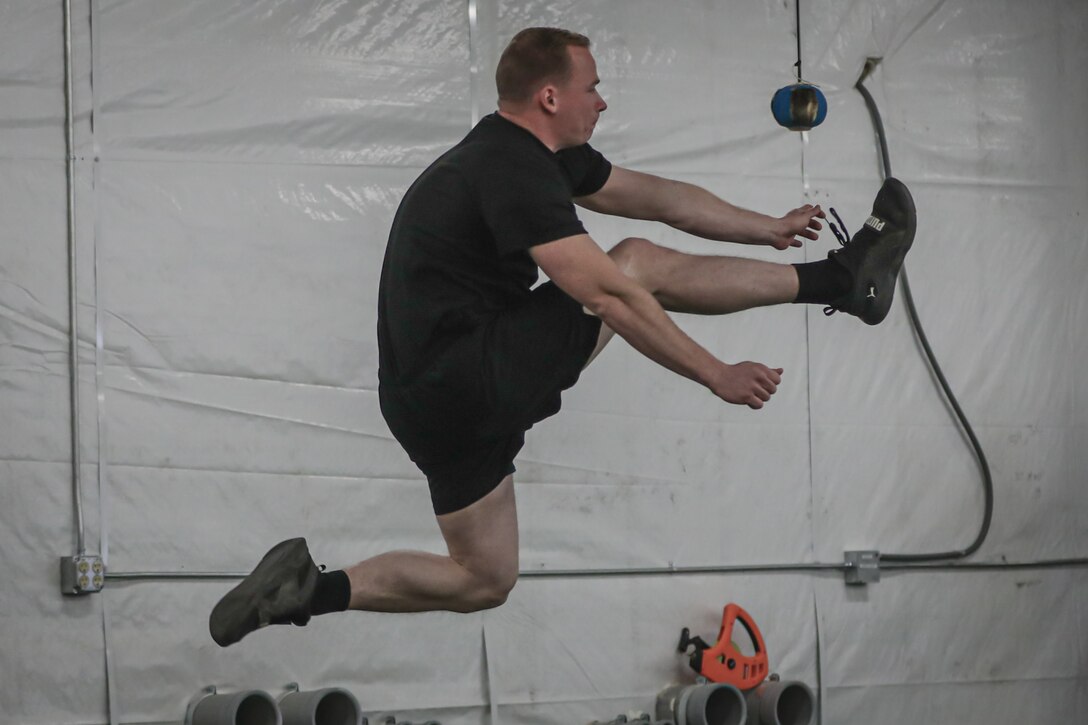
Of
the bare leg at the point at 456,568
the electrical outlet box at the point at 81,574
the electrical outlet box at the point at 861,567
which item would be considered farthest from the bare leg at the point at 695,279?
the electrical outlet box at the point at 861,567

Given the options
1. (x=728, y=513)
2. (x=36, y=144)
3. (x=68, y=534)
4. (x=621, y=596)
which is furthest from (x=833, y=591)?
(x=36, y=144)

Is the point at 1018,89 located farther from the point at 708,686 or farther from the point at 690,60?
A: the point at 708,686

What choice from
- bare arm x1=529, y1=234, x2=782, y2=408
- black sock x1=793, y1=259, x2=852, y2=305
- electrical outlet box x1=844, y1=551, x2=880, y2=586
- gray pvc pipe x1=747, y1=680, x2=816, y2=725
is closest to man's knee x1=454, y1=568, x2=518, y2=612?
bare arm x1=529, y1=234, x2=782, y2=408

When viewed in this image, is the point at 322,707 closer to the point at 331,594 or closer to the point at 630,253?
the point at 331,594

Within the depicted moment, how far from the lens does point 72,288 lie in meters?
4.27

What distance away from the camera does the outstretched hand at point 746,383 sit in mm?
2936

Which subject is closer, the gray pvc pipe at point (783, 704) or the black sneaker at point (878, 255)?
the black sneaker at point (878, 255)

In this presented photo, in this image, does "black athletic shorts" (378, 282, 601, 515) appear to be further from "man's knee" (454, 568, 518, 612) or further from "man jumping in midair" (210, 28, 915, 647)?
"man's knee" (454, 568, 518, 612)

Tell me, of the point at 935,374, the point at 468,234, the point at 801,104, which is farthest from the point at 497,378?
the point at 935,374

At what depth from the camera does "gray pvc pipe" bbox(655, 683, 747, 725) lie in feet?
14.8

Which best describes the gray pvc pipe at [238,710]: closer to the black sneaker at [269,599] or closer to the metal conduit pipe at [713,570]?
the metal conduit pipe at [713,570]

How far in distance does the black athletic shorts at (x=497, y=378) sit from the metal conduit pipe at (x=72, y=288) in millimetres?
1429

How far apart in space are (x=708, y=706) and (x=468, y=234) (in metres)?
2.17

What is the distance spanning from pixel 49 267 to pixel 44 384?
1.12 feet
